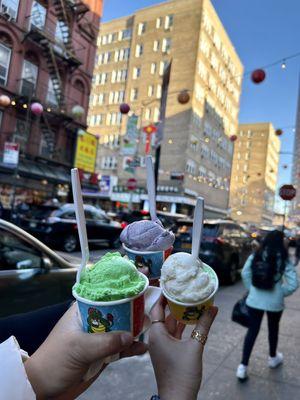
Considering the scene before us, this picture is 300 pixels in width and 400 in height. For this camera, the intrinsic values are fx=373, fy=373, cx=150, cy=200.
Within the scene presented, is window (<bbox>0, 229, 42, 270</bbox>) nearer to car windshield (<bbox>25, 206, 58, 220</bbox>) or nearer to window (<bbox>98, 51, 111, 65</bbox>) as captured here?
car windshield (<bbox>25, 206, 58, 220</bbox>)

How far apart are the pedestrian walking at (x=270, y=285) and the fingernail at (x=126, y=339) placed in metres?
3.41

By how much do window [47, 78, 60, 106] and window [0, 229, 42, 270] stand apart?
20883 millimetres

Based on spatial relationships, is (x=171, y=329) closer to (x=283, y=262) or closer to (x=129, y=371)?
(x=129, y=371)

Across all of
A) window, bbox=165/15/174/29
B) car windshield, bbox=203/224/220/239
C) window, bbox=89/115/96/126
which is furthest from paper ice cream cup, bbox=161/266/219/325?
window, bbox=89/115/96/126

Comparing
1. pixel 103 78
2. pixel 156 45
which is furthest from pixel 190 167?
pixel 103 78

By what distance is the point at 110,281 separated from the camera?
1196 millimetres

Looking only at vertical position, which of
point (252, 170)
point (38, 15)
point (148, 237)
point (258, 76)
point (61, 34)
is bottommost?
point (148, 237)

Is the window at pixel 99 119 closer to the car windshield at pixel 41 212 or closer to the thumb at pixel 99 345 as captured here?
the car windshield at pixel 41 212

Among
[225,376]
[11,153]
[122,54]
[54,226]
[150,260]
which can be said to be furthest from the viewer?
[122,54]

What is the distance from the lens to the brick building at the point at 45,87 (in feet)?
65.3

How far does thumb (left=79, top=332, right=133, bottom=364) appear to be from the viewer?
1.09m

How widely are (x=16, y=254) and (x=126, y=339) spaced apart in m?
2.94

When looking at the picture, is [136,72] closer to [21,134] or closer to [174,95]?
[174,95]

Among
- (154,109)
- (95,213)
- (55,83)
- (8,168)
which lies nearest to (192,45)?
(154,109)
